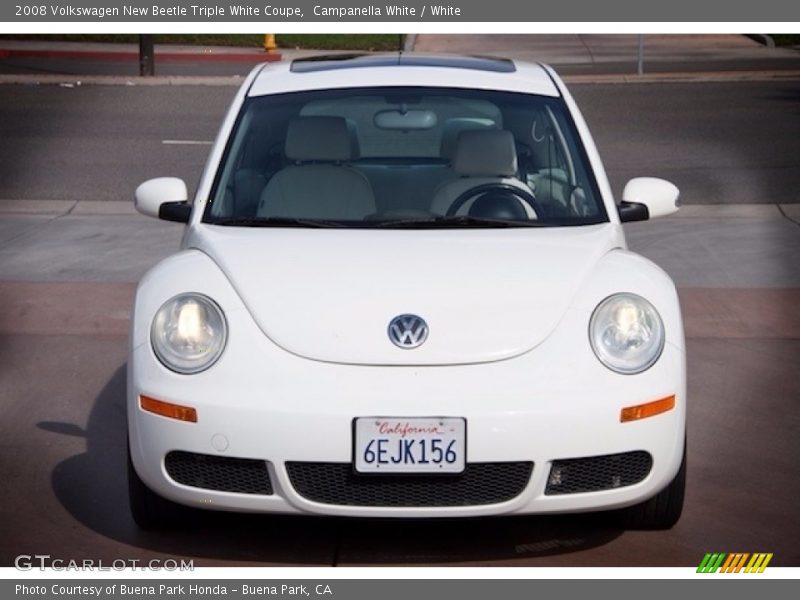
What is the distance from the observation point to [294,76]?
6.43 m

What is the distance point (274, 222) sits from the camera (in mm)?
5617

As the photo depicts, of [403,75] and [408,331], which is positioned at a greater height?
[403,75]

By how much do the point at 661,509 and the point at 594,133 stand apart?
11643 mm

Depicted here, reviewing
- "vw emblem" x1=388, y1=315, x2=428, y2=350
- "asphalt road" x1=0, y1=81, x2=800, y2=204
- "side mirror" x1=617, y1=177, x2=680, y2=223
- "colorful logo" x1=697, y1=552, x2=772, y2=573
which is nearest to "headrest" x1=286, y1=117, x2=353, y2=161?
"side mirror" x1=617, y1=177, x2=680, y2=223

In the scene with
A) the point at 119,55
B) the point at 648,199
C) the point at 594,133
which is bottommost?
the point at 119,55

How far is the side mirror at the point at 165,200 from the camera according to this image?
6090 millimetres

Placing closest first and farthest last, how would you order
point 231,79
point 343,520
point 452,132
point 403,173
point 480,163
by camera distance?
point 343,520 → point 480,163 → point 403,173 → point 452,132 → point 231,79

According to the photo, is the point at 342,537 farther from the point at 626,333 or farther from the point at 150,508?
the point at 626,333

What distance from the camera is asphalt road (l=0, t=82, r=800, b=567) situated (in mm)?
5172

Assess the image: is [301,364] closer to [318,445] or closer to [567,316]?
[318,445]

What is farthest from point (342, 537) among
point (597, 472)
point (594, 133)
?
point (594, 133)

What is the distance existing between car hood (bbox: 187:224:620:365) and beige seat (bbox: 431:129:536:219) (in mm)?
643

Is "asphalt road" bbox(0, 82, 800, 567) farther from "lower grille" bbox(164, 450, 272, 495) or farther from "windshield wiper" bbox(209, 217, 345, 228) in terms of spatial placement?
"windshield wiper" bbox(209, 217, 345, 228)

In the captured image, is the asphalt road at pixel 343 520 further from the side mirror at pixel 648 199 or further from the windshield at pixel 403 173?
the windshield at pixel 403 173
